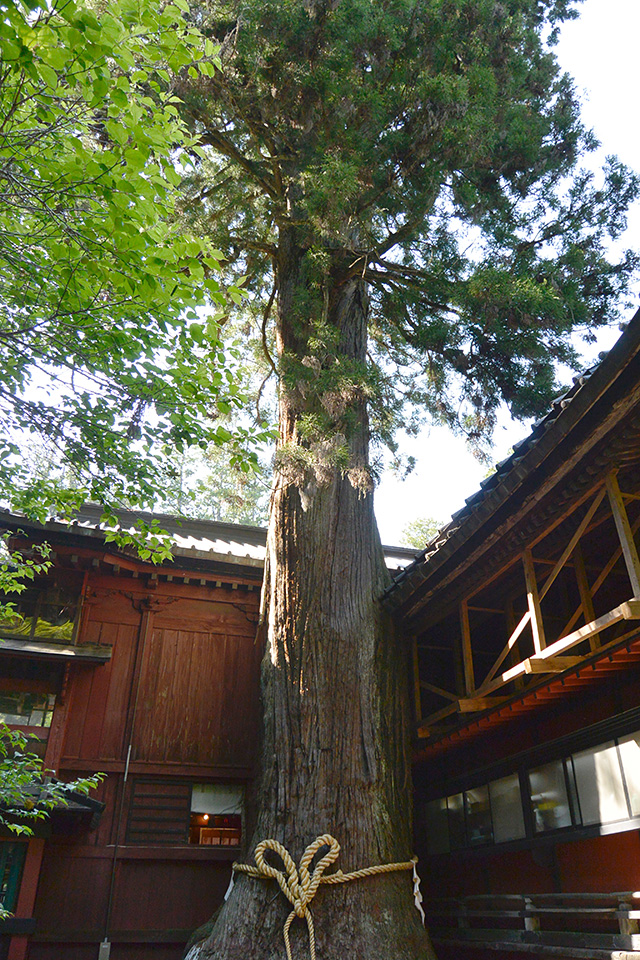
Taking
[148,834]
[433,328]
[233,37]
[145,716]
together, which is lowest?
[148,834]

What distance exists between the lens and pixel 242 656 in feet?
28.7

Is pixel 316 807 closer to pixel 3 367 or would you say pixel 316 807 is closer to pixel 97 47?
pixel 3 367

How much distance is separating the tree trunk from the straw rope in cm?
8

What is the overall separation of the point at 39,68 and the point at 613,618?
4297mm

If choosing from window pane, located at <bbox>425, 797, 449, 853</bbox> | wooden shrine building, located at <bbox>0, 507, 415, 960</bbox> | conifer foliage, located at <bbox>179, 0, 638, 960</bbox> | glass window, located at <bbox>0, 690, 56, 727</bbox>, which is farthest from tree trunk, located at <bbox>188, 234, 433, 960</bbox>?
glass window, located at <bbox>0, 690, 56, 727</bbox>

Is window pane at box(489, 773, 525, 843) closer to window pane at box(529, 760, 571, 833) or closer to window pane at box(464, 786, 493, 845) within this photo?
window pane at box(464, 786, 493, 845)

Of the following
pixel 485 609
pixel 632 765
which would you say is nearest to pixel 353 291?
pixel 485 609

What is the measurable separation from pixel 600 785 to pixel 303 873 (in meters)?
2.34

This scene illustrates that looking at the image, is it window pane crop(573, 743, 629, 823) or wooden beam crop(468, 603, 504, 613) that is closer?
window pane crop(573, 743, 629, 823)

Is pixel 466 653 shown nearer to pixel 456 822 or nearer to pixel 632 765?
pixel 632 765

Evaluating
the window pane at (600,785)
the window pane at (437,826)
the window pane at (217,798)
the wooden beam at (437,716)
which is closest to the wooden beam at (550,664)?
the window pane at (600,785)

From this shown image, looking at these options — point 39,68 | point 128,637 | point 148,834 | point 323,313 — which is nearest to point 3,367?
point 39,68

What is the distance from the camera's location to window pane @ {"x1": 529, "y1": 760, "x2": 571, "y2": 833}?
595cm

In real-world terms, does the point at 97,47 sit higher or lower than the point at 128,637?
higher
